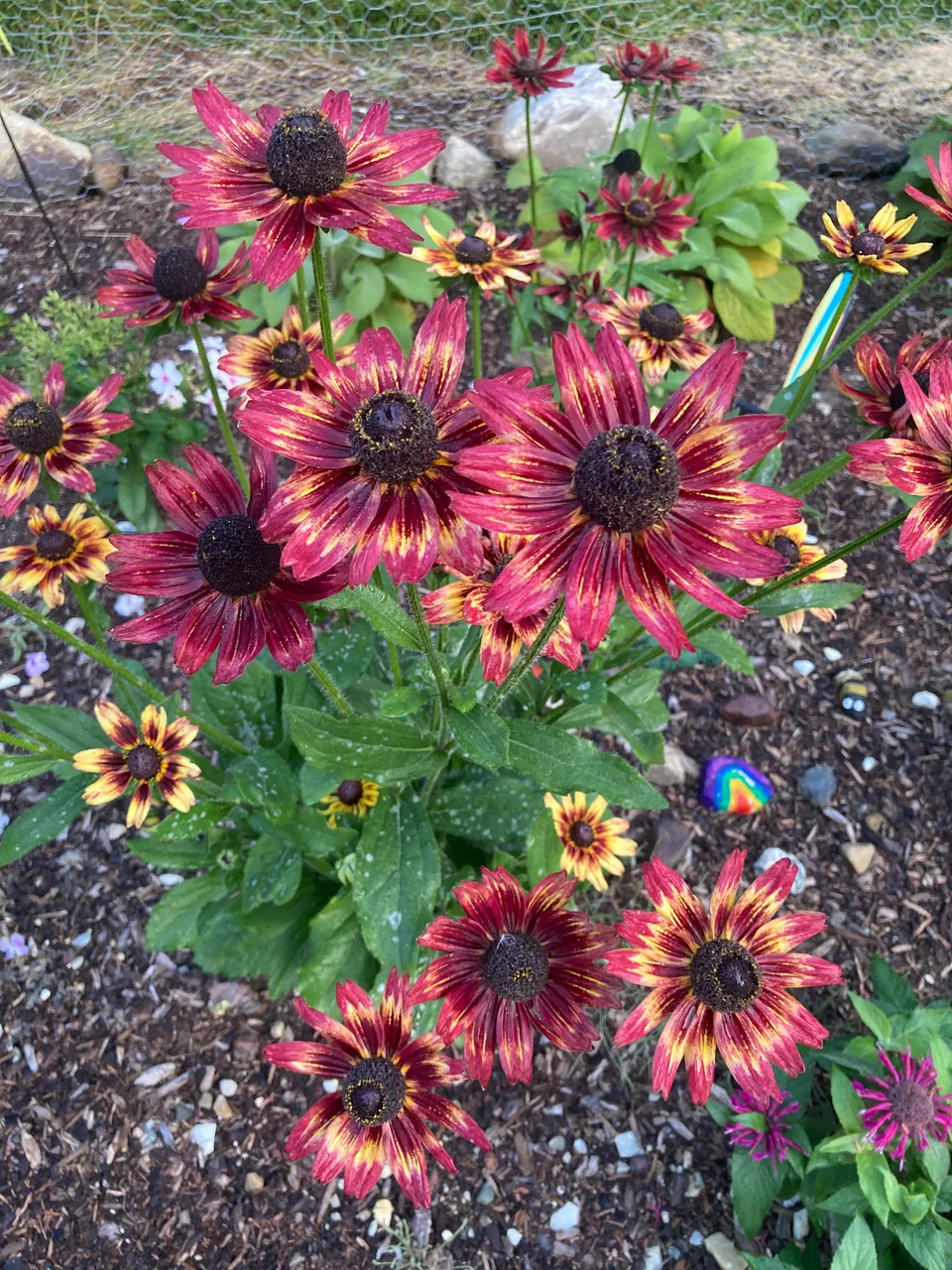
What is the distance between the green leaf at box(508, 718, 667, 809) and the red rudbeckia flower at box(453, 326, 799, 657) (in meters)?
0.61

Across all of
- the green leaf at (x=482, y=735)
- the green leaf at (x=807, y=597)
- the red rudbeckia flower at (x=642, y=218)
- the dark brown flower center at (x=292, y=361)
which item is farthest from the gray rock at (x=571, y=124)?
the green leaf at (x=482, y=735)

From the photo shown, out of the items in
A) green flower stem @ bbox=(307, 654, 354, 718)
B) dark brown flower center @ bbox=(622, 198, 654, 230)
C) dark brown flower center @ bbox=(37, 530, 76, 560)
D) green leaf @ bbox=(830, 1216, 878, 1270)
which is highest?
dark brown flower center @ bbox=(622, 198, 654, 230)

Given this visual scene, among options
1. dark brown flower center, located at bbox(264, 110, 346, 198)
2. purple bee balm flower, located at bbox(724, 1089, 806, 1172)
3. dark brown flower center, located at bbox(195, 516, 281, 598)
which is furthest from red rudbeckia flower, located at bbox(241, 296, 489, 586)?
purple bee balm flower, located at bbox(724, 1089, 806, 1172)

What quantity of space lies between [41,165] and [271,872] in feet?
12.0

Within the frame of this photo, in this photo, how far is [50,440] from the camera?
1.51m

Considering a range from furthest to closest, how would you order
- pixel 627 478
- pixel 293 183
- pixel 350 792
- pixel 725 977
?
1. pixel 350 792
2. pixel 725 977
3. pixel 293 183
4. pixel 627 478

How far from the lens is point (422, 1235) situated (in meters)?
1.82

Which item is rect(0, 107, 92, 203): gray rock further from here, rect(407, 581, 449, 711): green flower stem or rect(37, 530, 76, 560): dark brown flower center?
rect(407, 581, 449, 711): green flower stem

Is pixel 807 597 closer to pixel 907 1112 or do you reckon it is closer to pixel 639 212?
pixel 907 1112

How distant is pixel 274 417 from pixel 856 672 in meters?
2.24

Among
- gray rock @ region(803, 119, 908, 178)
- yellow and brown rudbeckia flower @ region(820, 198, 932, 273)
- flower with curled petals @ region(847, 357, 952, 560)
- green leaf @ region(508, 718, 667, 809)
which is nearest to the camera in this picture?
flower with curled petals @ region(847, 357, 952, 560)

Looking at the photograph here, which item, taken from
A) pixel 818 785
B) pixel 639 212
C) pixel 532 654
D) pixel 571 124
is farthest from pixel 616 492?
pixel 571 124

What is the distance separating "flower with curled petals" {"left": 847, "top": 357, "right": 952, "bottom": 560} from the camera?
0.94 meters

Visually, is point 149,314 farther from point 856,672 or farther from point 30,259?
point 30,259
